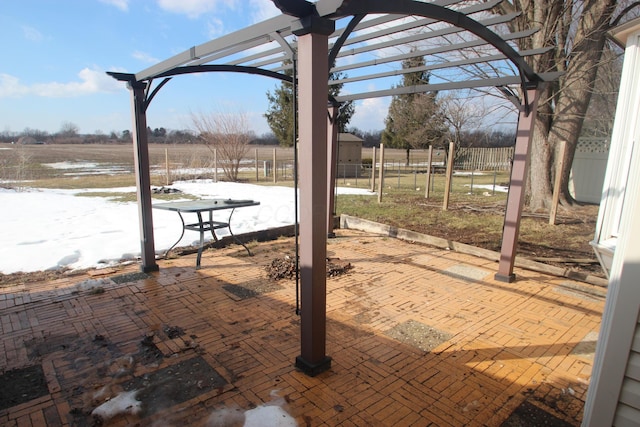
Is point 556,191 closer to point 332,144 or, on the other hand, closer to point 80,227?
point 332,144

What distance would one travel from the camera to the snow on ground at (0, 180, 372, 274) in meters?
5.21

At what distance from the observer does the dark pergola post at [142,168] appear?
4348mm

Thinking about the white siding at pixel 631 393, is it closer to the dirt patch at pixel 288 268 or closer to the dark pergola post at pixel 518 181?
the dark pergola post at pixel 518 181

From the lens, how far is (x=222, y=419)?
2.15 m

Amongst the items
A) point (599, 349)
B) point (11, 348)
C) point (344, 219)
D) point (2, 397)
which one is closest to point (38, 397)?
point (2, 397)

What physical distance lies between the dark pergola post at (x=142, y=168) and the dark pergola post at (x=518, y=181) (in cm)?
452

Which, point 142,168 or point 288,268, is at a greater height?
point 142,168

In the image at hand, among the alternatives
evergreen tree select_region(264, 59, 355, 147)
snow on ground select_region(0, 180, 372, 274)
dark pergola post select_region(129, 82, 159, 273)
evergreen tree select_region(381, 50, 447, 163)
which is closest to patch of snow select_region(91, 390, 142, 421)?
dark pergola post select_region(129, 82, 159, 273)

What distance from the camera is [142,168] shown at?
4586mm

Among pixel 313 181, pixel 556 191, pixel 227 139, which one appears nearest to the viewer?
pixel 313 181

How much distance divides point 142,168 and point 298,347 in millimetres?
3133

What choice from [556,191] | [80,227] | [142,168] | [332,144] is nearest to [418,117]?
[556,191]

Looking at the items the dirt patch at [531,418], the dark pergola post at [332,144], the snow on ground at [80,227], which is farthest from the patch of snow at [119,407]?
the dark pergola post at [332,144]

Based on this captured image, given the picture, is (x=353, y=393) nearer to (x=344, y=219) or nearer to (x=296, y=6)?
(x=296, y=6)
